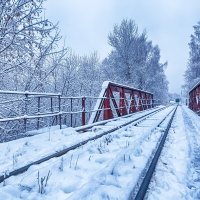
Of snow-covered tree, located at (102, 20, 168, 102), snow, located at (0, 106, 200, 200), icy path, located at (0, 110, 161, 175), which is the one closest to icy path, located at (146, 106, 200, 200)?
snow, located at (0, 106, 200, 200)

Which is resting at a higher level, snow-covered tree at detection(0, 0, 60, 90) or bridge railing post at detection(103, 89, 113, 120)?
snow-covered tree at detection(0, 0, 60, 90)

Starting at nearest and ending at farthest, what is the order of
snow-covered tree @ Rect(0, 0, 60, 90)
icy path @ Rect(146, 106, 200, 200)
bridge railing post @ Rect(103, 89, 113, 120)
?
icy path @ Rect(146, 106, 200, 200)
snow-covered tree @ Rect(0, 0, 60, 90)
bridge railing post @ Rect(103, 89, 113, 120)

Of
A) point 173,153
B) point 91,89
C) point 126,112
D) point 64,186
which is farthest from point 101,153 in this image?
point 91,89

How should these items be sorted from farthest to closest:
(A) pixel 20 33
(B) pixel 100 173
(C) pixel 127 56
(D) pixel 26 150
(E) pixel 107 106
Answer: (C) pixel 127 56, (E) pixel 107 106, (A) pixel 20 33, (D) pixel 26 150, (B) pixel 100 173

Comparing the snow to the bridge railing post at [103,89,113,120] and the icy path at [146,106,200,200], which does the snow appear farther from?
the bridge railing post at [103,89,113,120]

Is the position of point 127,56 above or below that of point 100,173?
above

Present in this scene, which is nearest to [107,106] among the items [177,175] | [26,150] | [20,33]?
[20,33]

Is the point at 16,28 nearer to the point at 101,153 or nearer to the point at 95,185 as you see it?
the point at 101,153

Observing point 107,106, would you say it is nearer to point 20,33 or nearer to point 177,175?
point 20,33

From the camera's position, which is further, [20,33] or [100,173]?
[20,33]

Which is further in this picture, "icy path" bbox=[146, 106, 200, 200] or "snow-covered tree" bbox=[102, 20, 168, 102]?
"snow-covered tree" bbox=[102, 20, 168, 102]

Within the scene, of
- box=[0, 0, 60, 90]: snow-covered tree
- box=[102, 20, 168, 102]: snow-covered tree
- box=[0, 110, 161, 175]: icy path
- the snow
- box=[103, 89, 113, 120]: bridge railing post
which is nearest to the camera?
the snow

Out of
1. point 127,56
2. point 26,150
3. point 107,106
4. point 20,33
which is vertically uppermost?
point 127,56

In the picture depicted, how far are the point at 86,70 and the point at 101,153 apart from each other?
97.5ft
